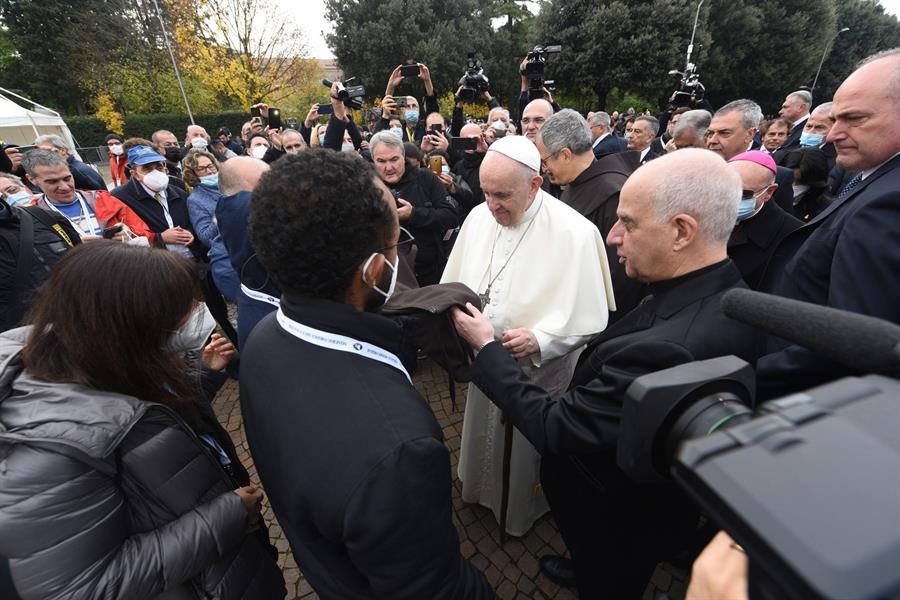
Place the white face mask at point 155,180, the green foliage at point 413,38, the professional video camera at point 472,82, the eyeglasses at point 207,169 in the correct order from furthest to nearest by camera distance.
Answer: the green foliage at point 413,38
the professional video camera at point 472,82
the eyeglasses at point 207,169
the white face mask at point 155,180

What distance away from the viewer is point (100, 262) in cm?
126

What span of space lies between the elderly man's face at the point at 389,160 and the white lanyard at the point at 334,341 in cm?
337

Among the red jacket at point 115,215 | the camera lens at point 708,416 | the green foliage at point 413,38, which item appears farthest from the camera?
the green foliage at point 413,38

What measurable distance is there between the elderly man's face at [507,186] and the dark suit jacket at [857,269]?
4.71 feet

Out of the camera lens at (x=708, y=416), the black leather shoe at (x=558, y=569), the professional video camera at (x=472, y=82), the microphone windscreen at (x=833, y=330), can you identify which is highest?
the professional video camera at (x=472, y=82)

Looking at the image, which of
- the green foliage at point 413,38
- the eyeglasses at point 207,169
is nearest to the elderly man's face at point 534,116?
the eyeglasses at point 207,169

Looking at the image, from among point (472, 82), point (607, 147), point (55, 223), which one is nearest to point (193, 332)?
point (55, 223)

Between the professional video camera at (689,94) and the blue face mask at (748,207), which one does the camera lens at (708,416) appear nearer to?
the blue face mask at (748,207)

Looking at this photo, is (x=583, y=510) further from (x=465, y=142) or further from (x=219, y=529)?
(x=465, y=142)

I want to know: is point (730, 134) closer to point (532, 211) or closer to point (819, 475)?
point (532, 211)

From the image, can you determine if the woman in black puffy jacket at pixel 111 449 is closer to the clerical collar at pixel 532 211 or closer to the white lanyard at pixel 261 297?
the white lanyard at pixel 261 297

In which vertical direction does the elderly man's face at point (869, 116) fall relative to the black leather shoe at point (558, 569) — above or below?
above

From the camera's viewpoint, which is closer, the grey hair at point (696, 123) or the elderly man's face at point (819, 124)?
the grey hair at point (696, 123)

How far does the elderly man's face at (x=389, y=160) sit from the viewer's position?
4.23m
